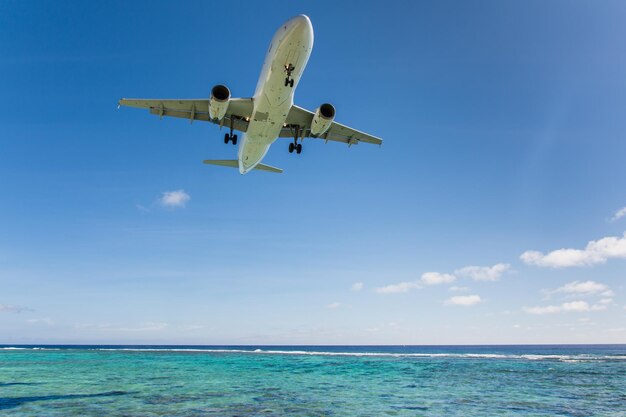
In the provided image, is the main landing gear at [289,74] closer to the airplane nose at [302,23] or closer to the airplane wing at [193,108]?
the airplane nose at [302,23]

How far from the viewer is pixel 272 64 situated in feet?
68.6

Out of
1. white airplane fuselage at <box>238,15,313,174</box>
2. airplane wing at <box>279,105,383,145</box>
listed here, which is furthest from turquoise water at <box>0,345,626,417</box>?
airplane wing at <box>279,105,383,145</box>

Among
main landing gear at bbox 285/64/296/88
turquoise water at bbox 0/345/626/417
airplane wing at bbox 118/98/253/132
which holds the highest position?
airplane wing at bbox 118/98/253/132

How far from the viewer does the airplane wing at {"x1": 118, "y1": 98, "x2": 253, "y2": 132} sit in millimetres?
25547

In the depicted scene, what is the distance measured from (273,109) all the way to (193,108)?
6.16 metres

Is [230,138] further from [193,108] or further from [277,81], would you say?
[277,81]

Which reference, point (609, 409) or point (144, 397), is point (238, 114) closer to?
point (144, 397)

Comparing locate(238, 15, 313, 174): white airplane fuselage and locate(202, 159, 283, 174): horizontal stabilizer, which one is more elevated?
locate(202, 159, 283, 174): horizontal stabilizer

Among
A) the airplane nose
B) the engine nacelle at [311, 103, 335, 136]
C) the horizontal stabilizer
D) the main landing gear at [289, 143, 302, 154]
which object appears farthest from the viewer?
the horizontal stabilizer

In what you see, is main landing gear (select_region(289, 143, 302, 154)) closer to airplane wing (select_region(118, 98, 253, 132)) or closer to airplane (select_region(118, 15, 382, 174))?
airplane (select_region(118, 15, 382, 174))

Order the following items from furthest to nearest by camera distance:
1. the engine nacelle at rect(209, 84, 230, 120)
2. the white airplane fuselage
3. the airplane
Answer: the engine nacelle at rect(209, 84, 230, 120)
the airplane
the white airplane fuselage

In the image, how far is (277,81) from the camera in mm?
21203

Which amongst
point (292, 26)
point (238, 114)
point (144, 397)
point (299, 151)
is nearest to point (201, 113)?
point (238, 114)

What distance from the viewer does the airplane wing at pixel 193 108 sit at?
2555 centimetres
